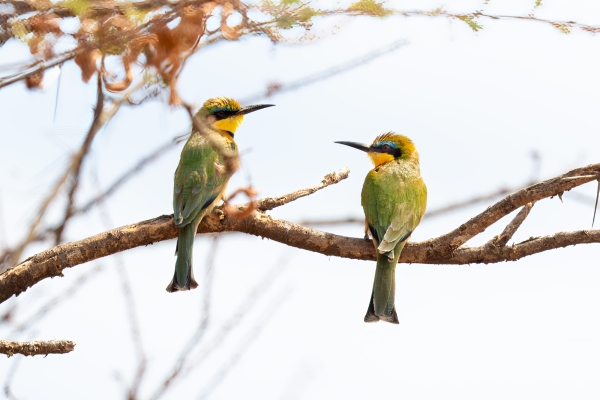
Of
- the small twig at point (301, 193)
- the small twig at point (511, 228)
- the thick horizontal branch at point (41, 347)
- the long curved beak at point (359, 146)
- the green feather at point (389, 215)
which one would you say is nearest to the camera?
the thick horizontal branch at point (41, 347)

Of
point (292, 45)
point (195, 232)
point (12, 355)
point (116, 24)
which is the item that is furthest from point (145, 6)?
point (195, 232)

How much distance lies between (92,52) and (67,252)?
1.79 metres

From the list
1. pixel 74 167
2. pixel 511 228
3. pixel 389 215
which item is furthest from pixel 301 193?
pixel 74 167

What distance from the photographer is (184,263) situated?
3.55m

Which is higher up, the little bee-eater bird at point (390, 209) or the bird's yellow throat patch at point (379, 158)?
the little bee-eater bird at point (390, 209)

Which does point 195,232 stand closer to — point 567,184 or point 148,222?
point 148,222

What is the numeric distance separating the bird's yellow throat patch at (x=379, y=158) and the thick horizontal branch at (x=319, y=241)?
3.65 feet

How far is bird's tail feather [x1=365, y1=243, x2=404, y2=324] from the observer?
11.6 feet

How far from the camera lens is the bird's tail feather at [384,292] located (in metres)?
3.53

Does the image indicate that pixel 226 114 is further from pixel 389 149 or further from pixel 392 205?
pixel 392 205

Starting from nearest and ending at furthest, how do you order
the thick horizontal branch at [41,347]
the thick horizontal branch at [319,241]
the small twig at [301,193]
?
1. the thick horizontal branch at [41,347]
2. the thick horizontal branch at [319,241]
3. the small twig at [301,193]

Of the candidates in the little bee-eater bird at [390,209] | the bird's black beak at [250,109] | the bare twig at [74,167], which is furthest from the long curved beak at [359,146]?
the bare twig at [74,167]

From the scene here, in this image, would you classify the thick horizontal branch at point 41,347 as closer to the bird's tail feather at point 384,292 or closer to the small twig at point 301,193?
the small twig at point 301,193

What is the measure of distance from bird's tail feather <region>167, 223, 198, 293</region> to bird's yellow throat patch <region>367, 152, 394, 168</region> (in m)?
1.37
